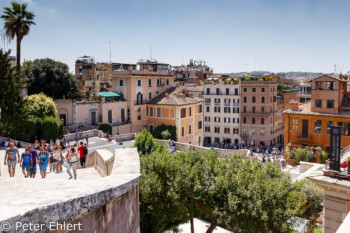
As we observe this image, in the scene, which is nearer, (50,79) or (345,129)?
(345,129)

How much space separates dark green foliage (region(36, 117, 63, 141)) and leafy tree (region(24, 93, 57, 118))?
3.53ft

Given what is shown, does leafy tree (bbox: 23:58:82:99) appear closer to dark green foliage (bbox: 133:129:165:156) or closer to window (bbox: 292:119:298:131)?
dark green foliage (bbox: 133:129:165:156)

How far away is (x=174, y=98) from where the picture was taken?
1889 inches

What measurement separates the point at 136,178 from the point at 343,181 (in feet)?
29.0

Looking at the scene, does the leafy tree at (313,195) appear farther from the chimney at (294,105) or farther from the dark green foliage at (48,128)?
the dark green foliage at (48,128)

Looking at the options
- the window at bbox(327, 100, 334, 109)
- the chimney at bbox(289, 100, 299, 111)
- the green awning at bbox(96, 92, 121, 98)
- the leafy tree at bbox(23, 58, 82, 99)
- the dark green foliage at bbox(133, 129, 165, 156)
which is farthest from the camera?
the green awning at bbox(96, 92, 121, 98)

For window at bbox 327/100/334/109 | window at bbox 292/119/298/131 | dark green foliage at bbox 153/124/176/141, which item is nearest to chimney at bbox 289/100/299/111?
window at bbox 292/119/298/131

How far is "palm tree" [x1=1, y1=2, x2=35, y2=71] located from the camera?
36531 millimetres

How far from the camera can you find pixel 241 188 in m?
11.9

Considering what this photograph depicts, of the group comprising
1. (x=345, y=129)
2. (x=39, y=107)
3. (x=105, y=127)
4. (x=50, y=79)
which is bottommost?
(x=105, y=127)

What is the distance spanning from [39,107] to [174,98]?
20.8 metres

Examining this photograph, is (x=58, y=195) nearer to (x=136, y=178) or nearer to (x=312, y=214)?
(x=136, y=178)

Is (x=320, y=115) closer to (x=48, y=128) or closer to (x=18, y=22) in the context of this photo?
(x=48, y=128)

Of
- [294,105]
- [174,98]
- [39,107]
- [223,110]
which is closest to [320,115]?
[294,105]
